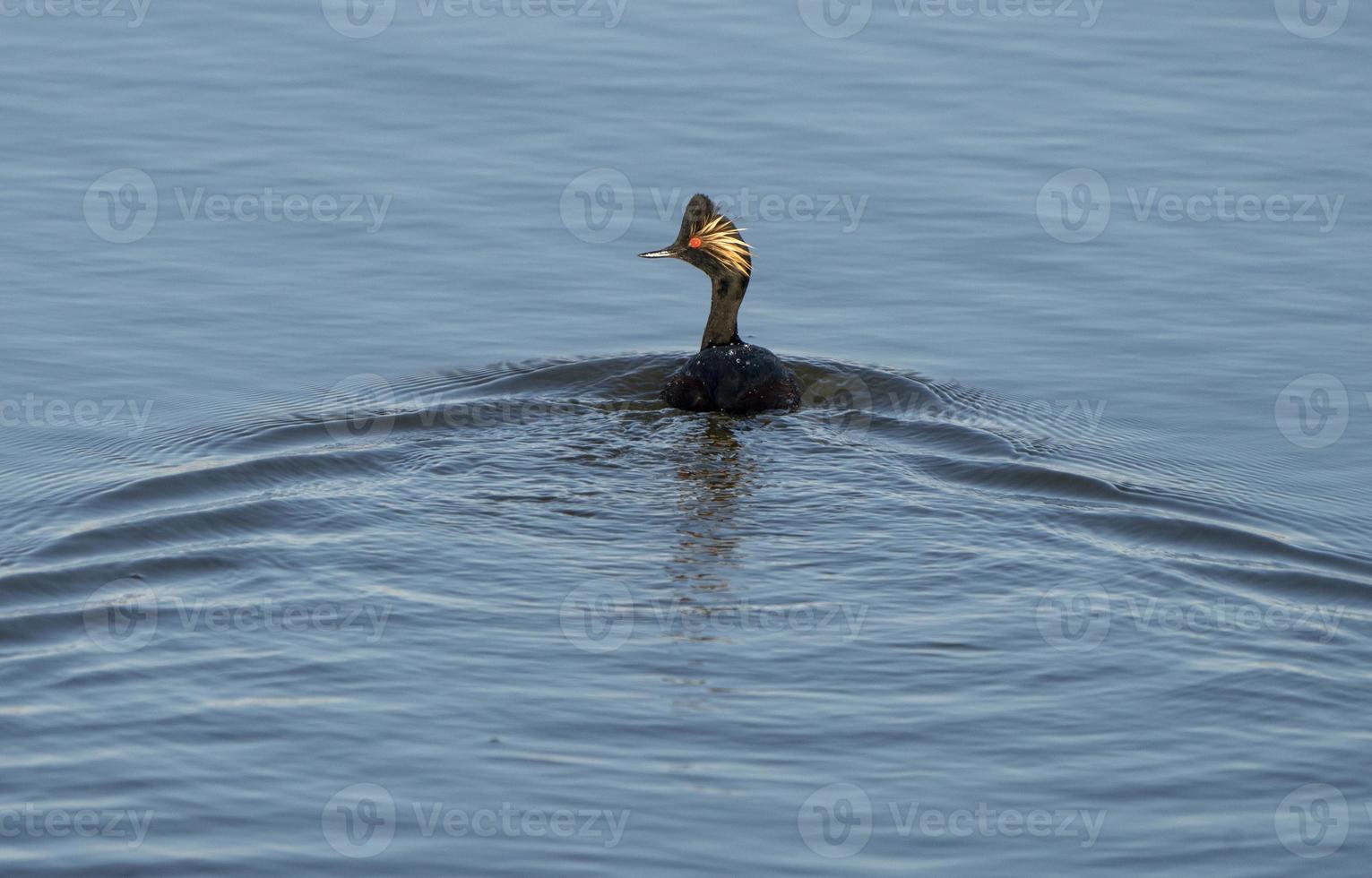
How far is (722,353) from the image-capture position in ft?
36.4

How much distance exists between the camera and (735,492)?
9.60 meters

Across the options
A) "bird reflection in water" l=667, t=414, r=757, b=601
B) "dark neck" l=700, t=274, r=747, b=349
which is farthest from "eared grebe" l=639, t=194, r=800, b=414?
"bird reflection in water" l=667, t=414, r=757, b=601

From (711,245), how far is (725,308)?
1.47 ft

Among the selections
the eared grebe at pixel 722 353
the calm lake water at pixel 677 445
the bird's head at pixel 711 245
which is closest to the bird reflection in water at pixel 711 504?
the calm lake water at pixel 677 445

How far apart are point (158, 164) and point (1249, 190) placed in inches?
360

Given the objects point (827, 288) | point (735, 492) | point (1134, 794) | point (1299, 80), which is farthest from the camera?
point (1299, 80)

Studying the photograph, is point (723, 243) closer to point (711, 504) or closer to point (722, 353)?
point (722, 353)

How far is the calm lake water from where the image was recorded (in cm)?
655

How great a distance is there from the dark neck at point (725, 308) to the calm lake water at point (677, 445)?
0.60 m

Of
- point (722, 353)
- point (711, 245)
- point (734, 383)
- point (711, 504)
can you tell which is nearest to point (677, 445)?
point (734, 383)

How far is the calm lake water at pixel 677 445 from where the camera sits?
6.55 metres

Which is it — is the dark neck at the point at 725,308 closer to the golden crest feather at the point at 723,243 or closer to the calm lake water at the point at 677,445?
the golden crest feather at the point at 723,243

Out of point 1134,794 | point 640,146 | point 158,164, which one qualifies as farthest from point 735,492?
point 158,164

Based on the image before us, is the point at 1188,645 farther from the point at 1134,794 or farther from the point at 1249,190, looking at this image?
the point at 1249,190
